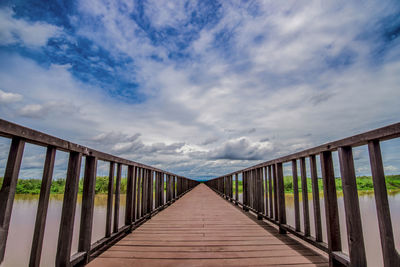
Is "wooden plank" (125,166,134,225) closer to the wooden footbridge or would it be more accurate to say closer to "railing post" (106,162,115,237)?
the wooden footbridge

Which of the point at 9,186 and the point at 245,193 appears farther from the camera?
the point at 245,193

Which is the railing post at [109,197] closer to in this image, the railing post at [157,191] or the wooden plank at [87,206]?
the wooden plank at [87,206]

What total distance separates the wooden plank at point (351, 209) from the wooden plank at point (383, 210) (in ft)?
0.81

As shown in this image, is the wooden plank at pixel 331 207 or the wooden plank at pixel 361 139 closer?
the wooden plank at pixel 361 139

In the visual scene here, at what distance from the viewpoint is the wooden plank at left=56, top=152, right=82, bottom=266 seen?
142 centimetres

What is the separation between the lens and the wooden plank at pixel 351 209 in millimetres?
1386

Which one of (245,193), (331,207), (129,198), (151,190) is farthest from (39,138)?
(245,193)

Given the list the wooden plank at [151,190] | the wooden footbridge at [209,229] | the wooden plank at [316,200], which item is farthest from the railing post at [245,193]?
the wooden plank at [316,200]

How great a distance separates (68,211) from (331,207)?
6.78 feet

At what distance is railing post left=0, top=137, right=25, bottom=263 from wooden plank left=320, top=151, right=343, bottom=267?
209cm

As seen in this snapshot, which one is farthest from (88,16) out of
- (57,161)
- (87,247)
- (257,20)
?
(87,247)

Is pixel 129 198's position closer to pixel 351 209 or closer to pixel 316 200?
pixel 316 200

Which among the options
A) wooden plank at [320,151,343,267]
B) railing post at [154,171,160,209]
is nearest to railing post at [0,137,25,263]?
wooden plank at [320,151,343,267]

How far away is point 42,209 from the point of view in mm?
1216
